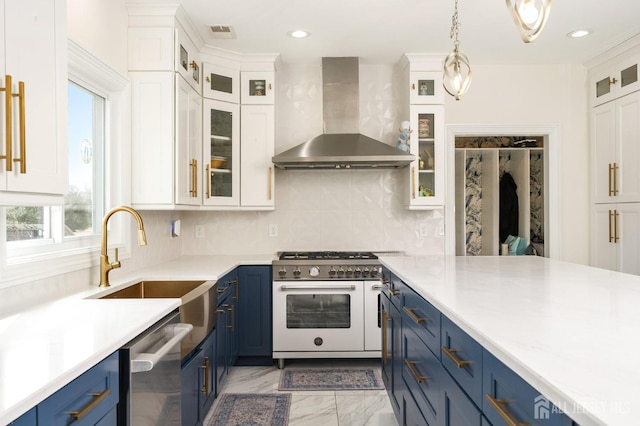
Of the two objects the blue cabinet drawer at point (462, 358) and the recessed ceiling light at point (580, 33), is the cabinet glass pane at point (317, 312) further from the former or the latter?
the recessed ceiling light at point (580, 33)

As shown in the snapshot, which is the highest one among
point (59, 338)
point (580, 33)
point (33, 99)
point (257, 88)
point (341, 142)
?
point (580, 33)

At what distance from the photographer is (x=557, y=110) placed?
4086 millimetres

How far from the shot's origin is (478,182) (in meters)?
5.94

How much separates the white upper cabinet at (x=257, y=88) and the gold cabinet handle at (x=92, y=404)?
2829 millimetres

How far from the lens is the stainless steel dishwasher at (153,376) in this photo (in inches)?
54.1

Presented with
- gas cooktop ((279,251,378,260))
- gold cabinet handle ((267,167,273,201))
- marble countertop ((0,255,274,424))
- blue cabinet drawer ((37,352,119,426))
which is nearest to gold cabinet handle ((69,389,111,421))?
blue cabinet drawer ((37,352,119,426))

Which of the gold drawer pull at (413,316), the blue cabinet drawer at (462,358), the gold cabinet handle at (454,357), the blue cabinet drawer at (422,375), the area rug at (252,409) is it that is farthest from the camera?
the area rug at (252,409)

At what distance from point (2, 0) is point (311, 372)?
2994 mm

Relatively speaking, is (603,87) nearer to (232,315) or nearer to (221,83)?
(221,83)

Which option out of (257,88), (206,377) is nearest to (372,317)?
(206,377)

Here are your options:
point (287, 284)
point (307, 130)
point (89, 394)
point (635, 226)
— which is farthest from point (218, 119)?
point (635, 226)

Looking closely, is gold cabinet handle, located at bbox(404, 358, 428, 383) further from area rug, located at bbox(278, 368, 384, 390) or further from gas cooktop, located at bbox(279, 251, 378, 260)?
gas cooktop, located at bbox(279, 251, 378, 260)

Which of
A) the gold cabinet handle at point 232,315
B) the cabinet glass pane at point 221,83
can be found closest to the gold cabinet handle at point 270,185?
the cabinet glass pane at point 221,83

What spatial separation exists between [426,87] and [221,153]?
6.03ft
